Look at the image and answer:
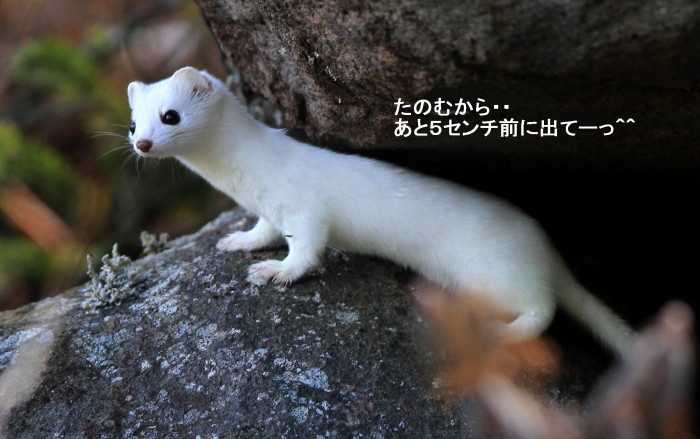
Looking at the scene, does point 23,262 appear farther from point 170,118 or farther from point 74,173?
point 170,118

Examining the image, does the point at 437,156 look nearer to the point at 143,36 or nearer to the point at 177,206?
the point at 177,206

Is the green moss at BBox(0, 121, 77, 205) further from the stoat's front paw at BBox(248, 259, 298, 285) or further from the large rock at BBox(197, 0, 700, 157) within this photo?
the stoat's front paw at BBox(248, 259, 298, 285)

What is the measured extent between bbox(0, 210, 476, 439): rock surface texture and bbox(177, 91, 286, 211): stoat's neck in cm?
29

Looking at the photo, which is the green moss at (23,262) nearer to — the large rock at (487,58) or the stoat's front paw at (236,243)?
the stoat's front paw at (236,243)

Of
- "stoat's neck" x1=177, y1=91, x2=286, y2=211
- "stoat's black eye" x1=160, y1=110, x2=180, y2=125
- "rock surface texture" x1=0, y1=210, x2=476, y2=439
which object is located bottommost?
"rock surface texture" x1=0, y1=210, x2=476, y2=439

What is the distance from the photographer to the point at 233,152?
7.30ft

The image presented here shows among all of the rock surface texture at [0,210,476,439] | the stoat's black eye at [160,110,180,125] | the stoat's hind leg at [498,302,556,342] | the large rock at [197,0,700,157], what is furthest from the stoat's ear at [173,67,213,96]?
the stoat's hind leg at [498,302,556,342]

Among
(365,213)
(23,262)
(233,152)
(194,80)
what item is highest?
(194,80)

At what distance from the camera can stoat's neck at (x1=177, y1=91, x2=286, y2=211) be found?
2.21 meters

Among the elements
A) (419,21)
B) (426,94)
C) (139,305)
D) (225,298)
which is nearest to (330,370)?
(225,298)

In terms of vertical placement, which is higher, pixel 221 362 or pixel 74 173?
pixel 221 362

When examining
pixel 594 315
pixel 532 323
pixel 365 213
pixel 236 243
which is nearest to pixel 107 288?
pixel 236 243

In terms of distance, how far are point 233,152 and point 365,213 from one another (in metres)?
0.49

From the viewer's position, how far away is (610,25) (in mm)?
1358
